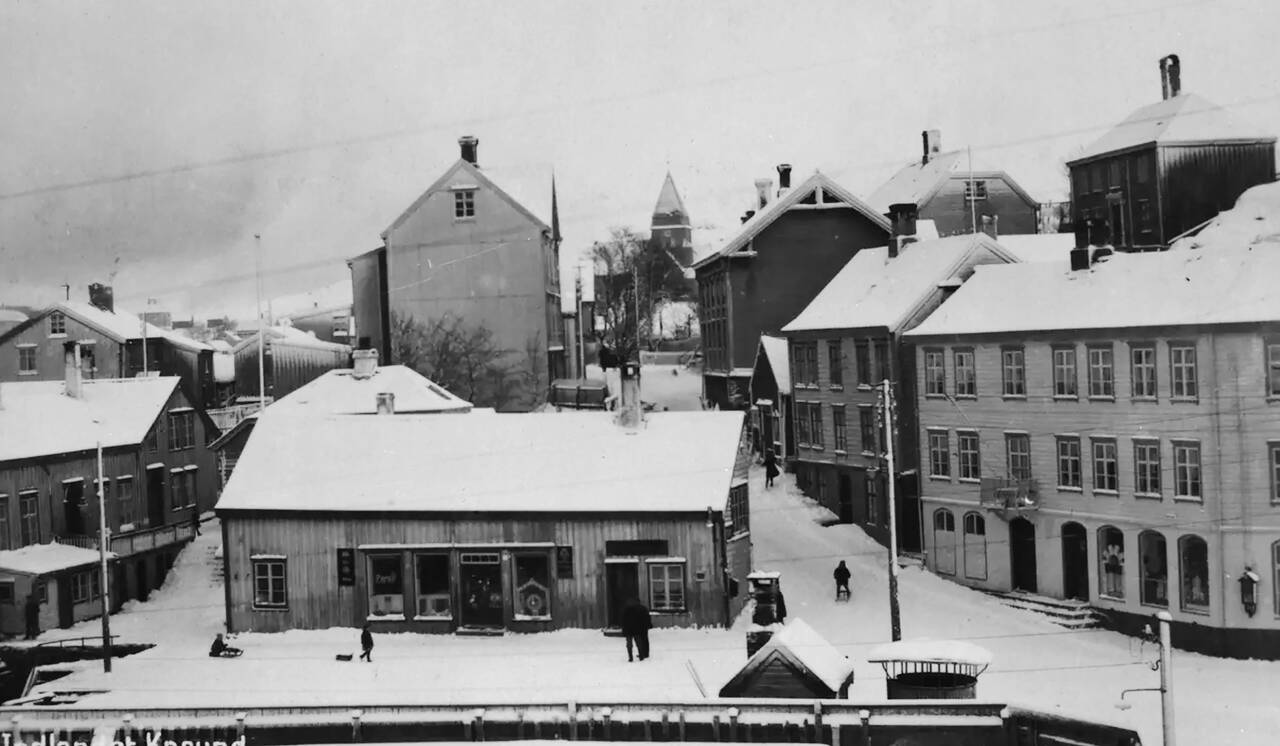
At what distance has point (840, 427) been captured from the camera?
49406 millimetres

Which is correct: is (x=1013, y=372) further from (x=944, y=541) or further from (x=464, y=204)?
(x=464, y=204)

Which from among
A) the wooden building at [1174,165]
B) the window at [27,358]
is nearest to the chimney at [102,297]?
the window at [27,358]

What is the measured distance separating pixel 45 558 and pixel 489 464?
15.3m

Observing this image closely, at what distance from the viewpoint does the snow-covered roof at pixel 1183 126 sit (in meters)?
52.5

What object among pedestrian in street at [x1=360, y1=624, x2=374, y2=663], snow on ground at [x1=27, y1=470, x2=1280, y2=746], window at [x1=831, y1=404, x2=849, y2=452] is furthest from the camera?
window at [x1=831, y1=404, x2=849, y2=452]

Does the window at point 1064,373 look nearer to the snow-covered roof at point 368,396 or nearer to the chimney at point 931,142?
the snow-covered roof at point 368,396

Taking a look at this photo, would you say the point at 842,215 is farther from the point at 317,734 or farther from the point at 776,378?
the point at 317,734

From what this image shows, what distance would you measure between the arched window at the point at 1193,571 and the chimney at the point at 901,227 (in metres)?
18.8

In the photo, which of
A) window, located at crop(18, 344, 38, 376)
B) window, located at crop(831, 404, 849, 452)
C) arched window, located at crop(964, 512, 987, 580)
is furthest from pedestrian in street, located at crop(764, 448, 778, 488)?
window, located at crop(18, 344, 38, 376)

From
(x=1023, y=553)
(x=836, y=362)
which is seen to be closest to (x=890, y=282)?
(x=836, y=362)

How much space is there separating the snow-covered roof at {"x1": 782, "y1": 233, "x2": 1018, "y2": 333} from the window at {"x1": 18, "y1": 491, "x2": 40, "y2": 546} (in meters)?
27.9

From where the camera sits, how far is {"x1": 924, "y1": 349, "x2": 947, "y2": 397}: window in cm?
4356

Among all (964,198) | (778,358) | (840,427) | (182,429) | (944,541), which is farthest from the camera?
(964,198)

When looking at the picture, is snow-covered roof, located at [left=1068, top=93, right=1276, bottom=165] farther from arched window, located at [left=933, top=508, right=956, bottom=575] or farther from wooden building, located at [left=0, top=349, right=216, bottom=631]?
wooden building, located at [left=0, top=349, right=216, bottom=631]
